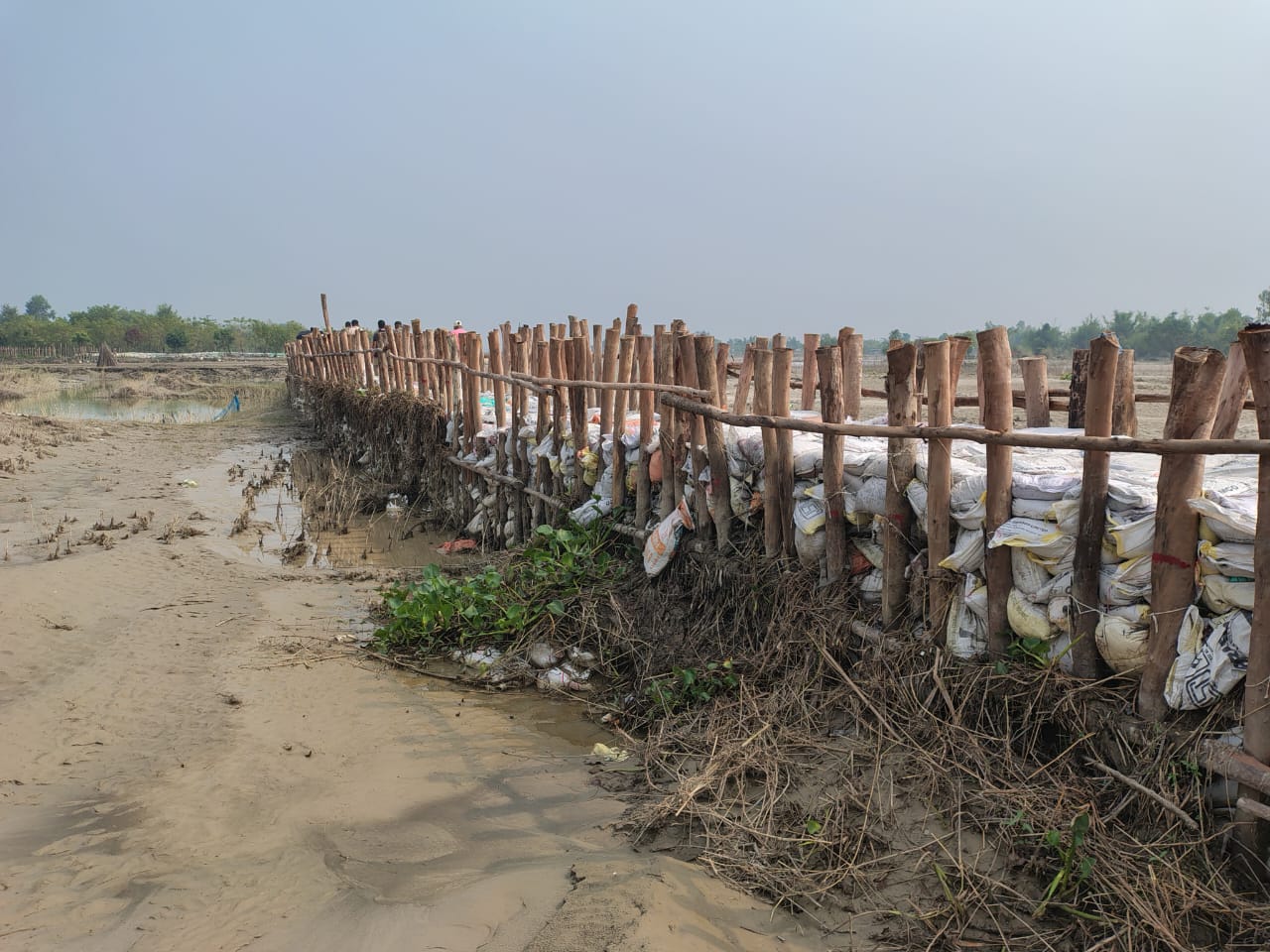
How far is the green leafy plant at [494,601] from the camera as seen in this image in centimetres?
579

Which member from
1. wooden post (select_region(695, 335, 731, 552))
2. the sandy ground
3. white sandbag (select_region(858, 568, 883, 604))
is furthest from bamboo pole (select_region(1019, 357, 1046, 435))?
the sandy ground

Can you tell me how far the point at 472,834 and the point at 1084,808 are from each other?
2.37 metres

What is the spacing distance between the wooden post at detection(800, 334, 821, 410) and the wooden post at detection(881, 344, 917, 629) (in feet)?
4.63

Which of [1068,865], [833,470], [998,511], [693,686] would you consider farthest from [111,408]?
[1068,865]

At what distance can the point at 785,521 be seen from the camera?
4695mm

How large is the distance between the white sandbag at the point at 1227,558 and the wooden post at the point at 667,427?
10.6 feet

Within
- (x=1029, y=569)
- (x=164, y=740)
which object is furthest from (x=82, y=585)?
(x=1029, y=569)

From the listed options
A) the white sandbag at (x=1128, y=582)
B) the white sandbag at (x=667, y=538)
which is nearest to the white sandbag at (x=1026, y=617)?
the white sandbag at (x=1128, y=582)

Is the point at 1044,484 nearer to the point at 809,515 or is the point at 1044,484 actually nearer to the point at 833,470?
the point at 833,470

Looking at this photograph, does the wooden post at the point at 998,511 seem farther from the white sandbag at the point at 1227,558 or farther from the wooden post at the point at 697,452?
the wooden post at the point at 697,452

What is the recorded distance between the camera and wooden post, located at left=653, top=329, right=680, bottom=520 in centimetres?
569

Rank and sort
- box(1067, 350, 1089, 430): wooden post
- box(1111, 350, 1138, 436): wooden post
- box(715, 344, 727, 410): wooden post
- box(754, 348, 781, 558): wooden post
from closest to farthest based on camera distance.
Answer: box(1111, 350, 1138, 436): wooden post → box(754, 348, 781, 558): wooden post → box(1067, 350, 1089, 430): wooden post → box(715, 344, 727, 410): wooden post

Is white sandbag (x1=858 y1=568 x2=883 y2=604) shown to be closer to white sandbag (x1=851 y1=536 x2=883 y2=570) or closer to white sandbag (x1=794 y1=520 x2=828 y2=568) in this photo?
white sandbag (x1=851 y1=536 x2=883 y2=570)

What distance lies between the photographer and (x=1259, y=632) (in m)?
2.74
